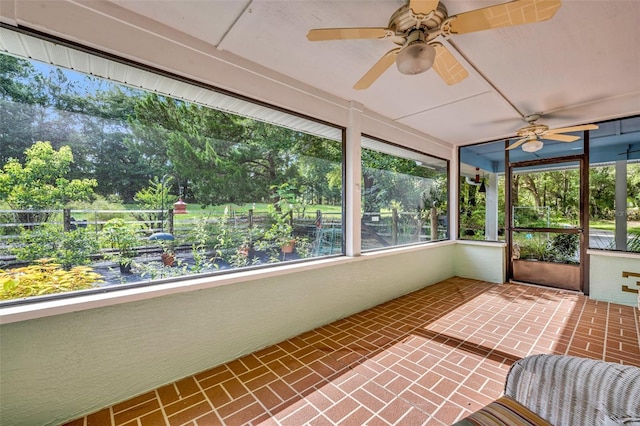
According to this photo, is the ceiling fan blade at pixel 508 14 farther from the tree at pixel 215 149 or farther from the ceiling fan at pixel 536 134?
the ceiling fan at pixel 536 134

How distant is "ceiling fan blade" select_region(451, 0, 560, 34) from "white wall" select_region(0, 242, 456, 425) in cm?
236

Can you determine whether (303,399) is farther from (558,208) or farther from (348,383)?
(558,208)

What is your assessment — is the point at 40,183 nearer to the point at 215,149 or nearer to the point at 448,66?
the point at 215,149

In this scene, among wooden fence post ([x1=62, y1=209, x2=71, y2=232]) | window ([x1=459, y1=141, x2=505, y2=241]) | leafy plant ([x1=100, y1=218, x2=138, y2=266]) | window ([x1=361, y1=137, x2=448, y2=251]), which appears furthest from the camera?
window ([x1=459, y1=141, x2=505, y2=241])

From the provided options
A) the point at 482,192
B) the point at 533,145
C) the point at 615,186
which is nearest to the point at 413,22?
the point at 533,145

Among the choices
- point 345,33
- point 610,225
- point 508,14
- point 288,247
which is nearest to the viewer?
point 508,14

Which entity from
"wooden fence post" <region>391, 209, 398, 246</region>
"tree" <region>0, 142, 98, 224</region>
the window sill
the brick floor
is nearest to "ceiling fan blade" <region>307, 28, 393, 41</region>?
"tree" <region>0, 142, 98, 224</region>

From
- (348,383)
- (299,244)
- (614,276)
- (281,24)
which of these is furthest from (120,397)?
(614,276)

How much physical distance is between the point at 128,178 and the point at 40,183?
479mm

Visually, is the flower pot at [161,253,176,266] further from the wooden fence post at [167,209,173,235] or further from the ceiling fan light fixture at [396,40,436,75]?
the ceiling fan light fixture at [396,40,436,75]

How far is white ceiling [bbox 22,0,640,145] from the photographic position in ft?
6.10

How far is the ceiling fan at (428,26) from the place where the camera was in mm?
1416

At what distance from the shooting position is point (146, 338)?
198cm

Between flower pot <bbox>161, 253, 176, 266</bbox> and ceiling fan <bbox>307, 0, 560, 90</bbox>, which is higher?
ceiling fan <bbox>307, 0, 560, 90</bbox>
